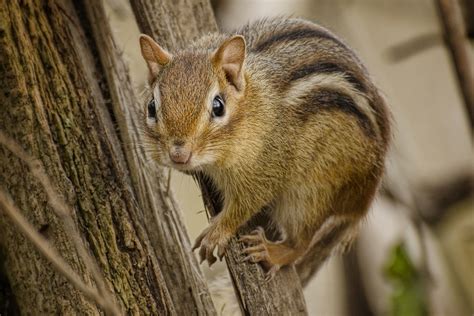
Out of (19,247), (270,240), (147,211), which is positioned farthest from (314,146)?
(19,247)

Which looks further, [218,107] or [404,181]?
[404,181]

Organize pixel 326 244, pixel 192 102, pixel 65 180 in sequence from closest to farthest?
1. pixel 65 180
2. pixel 192 102
3. pixel 326 244

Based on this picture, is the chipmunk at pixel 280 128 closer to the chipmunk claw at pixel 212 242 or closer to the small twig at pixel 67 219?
the chipmunk claw at pixel 212 242

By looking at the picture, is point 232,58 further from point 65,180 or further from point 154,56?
point 65,180

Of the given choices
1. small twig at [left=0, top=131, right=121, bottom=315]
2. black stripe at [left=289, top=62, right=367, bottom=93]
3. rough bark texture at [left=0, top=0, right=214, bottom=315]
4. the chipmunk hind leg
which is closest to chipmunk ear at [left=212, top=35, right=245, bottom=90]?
black stripe at [left=289, top=62, right=367, bottom=93]

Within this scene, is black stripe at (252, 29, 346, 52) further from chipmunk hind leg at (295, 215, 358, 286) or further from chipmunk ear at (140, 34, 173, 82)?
chipmunk hind leg at (295, 215, 358, 286)

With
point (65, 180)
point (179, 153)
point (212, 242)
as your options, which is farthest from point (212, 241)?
point (65, 180)
